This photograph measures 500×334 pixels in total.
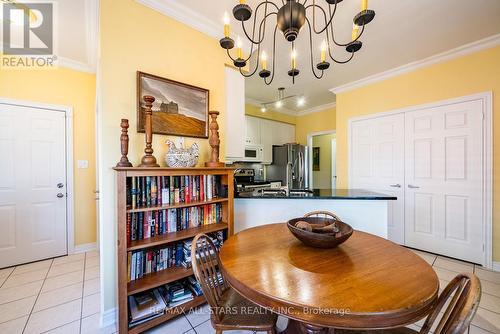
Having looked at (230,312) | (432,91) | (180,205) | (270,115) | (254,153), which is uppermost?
(270,115)

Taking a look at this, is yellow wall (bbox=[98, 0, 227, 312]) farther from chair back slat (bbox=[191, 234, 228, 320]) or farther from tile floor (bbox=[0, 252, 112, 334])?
chair back slat (bbox=[191, 234, 228, 320])

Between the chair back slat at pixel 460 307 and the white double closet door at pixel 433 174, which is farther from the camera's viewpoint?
the white double closet door at pixel 433 174

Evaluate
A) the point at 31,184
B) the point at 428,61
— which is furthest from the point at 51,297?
the point at 428,61

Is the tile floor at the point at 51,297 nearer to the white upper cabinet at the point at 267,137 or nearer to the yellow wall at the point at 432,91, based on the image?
the white upper cabinet at the point at 267,137

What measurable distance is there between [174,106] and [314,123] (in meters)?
3.97

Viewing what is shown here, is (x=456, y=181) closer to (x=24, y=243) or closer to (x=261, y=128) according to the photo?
(x=261, y=128)

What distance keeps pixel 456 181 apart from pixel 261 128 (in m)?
3.31

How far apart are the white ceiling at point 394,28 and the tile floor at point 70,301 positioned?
8.91 feet

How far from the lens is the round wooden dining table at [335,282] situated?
74cm

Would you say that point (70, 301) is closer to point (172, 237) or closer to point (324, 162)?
point (172, 237)

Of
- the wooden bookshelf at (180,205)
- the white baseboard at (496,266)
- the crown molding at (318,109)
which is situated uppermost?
the crown molding at (318,109)

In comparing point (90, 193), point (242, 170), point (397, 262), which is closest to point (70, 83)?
point (90, 193)

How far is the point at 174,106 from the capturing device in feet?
6.25

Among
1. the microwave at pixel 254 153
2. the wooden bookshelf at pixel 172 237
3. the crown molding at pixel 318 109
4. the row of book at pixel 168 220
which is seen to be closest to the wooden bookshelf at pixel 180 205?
the row of book at pixel 168 220
